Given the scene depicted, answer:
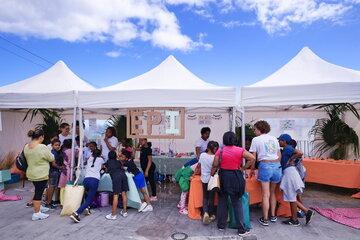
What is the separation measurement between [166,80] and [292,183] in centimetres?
303

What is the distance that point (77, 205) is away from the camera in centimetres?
502

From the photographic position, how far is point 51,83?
25.1 ft

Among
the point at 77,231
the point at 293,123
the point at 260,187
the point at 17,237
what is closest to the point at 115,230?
the point at 77,231

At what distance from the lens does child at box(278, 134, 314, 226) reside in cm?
448

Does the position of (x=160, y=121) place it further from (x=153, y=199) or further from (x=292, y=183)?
(x=292, y=183)

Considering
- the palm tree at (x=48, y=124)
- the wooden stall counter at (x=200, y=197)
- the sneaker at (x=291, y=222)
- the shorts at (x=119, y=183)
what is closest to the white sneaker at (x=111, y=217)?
the shorts at (x=119, y=183)

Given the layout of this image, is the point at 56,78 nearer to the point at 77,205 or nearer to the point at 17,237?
the point at 77,205

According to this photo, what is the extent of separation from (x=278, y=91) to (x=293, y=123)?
484cm

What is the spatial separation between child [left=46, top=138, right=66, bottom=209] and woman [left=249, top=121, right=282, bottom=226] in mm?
3280

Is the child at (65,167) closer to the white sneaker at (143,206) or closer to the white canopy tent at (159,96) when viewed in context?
the white canopy tent at (159,96)

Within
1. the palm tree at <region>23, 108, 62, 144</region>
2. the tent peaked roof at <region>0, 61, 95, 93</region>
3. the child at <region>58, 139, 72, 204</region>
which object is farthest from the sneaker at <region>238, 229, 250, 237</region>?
the palm tree at <region>23, 108, 62, 144</region>

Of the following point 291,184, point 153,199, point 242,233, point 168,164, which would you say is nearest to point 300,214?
point 291,184

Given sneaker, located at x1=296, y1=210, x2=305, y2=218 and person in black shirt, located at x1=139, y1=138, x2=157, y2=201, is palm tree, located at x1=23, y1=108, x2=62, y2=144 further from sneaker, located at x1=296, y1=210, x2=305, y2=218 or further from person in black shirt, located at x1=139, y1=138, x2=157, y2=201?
sneaker, located at x1=296, y1=210, x2=305, y2=218

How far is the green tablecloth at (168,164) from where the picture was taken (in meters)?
7.91
